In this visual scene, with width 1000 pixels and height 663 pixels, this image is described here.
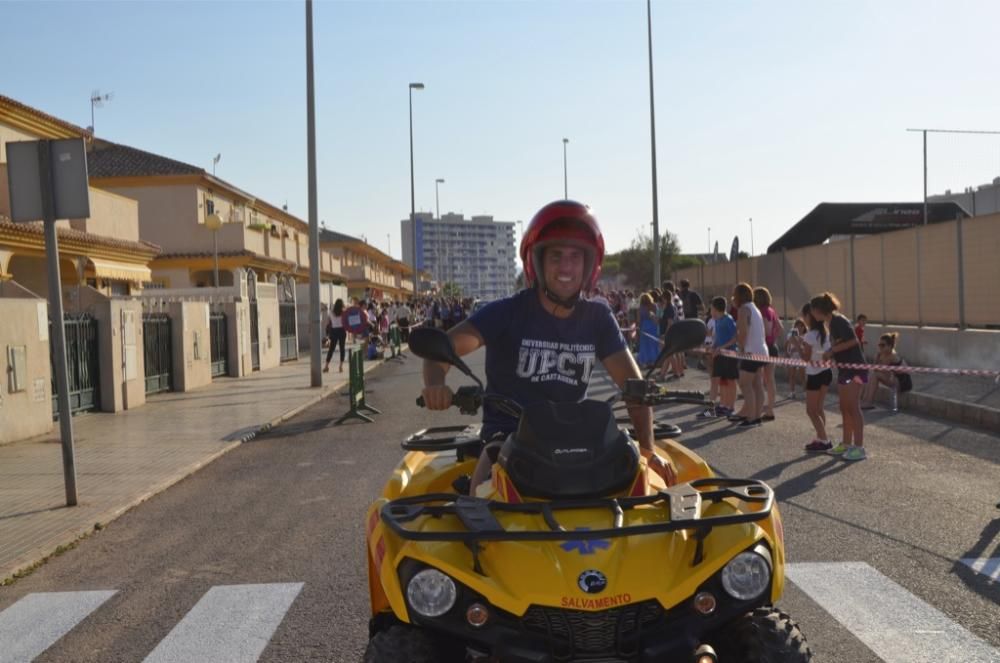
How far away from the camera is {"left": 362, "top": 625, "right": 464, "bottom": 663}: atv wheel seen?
3064 mm

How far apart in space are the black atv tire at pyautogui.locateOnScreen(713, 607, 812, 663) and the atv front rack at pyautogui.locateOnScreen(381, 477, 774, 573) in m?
0.28

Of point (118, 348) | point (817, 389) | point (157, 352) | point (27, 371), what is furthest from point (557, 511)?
point (157, 352)

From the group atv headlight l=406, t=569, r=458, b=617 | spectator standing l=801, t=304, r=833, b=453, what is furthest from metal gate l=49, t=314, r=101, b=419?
atv headlight l=406, t=569, r=458, b=617

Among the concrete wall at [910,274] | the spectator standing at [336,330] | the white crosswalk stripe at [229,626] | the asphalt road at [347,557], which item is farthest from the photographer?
the spectator standing at [336,330]

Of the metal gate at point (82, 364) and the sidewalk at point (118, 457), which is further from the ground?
the metal gate at point (82, 364)

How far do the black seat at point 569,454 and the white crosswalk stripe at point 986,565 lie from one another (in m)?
3.46

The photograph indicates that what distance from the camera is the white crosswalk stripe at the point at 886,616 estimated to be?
4.45 metres

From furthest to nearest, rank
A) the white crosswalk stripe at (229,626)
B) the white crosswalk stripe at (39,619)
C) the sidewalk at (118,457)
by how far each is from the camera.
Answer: the sidewalk at (118,457) → the white crosswalk stripe at (39,619) → the white crosswalk stripe at (229,626)

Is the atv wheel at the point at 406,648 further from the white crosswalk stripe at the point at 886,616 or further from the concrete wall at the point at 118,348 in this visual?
the concrete wall at the point at 118,348

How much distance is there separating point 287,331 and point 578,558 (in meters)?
30.9

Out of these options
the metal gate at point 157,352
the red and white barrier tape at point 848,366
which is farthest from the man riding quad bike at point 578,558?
the metal gate at point 157,352

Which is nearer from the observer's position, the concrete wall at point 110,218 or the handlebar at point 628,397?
the handlebar at point 628,397

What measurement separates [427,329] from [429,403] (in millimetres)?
444

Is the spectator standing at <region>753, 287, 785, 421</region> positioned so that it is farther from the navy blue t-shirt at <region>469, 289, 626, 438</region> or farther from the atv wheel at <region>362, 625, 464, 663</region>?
the atv wheel at <region>362, 625, 464, 663</region>
